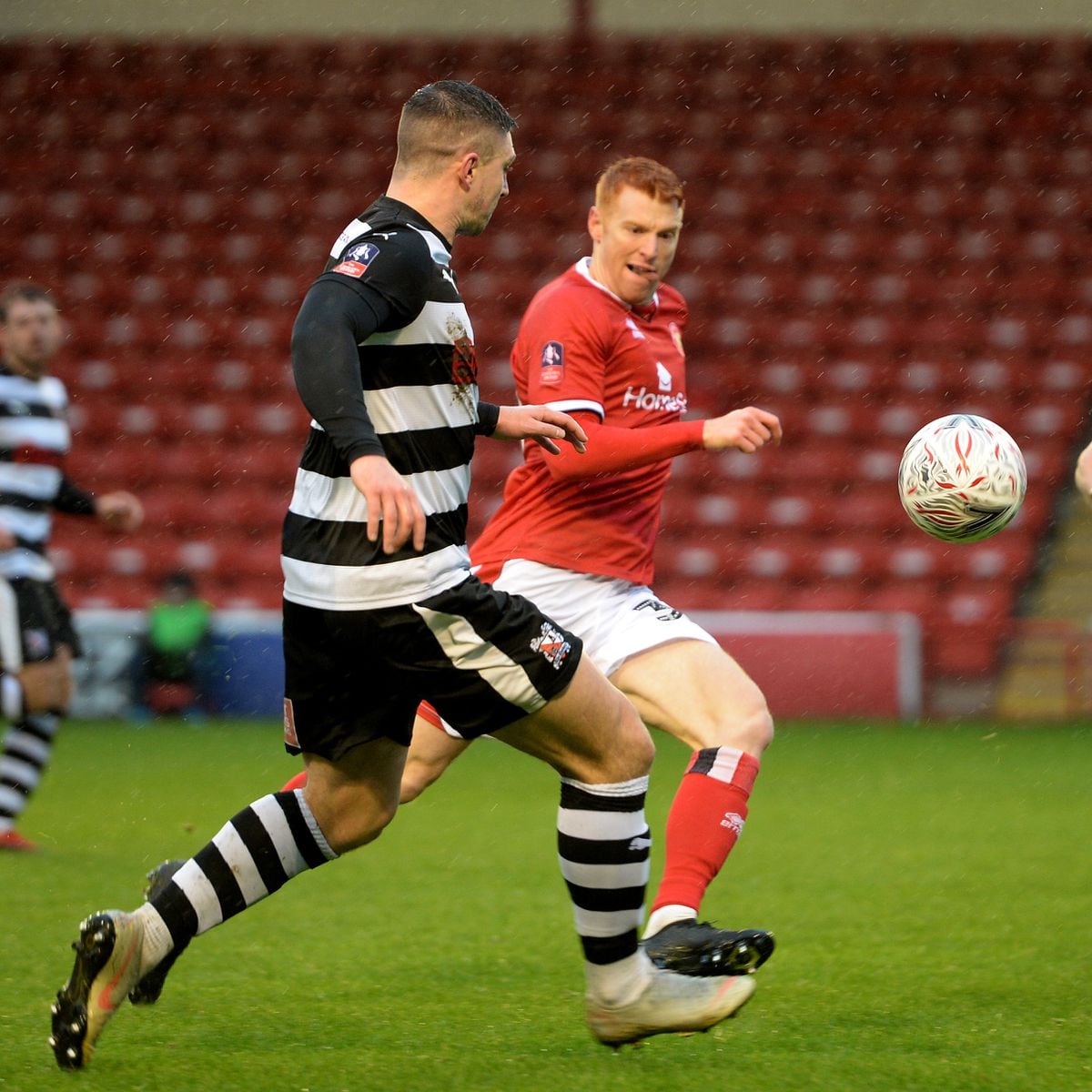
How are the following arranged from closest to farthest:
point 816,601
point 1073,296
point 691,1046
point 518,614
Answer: point 518,614 → point 691,1046 → point 816,601 → point 1073,296

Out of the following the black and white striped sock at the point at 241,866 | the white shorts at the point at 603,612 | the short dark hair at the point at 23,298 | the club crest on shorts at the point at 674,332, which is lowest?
the black and white striped sock at the point at 241,866

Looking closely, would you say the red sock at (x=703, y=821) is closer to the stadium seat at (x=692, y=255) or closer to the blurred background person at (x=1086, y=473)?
the blurred background person at (x=1086, y=473)

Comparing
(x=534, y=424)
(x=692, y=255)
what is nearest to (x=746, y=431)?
(x=534, y=424)

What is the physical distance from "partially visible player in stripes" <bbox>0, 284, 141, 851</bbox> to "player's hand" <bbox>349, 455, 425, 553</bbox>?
335 cm

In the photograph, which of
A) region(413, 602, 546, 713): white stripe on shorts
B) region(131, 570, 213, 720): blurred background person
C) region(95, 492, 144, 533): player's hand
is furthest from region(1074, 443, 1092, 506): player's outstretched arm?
region(131, 570, 213, 720): blurred background person

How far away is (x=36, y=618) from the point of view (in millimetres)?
5957

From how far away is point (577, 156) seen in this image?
541 inches

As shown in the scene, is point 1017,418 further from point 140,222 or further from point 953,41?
point 140,222

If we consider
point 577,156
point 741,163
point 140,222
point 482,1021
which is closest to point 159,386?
point 140,222

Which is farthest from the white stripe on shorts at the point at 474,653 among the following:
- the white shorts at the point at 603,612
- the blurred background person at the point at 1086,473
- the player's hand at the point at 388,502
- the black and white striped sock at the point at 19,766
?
the black and white striped sock at the point at 19,766

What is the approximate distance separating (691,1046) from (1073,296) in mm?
10915

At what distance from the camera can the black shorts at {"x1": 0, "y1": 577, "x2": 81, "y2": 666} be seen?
5.91m

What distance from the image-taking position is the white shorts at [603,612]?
13.2 feet

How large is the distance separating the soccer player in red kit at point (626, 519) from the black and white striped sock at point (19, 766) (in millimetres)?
2423
